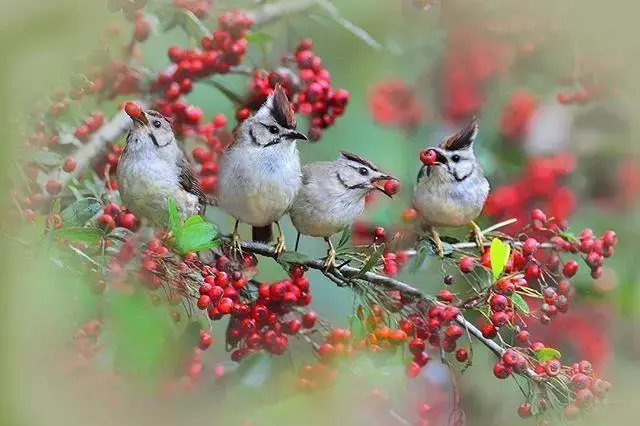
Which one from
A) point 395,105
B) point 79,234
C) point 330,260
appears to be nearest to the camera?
point 79,234

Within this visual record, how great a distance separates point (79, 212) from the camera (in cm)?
98

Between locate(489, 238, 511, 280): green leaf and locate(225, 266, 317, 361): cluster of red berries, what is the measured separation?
0.21m

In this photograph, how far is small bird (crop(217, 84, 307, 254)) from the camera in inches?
39.6

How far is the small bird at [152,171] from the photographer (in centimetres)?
99

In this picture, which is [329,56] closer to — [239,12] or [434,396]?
[239,12]

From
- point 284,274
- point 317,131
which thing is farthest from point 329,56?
point 284,274

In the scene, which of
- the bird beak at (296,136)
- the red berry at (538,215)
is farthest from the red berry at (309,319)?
the red berry at (538,215)

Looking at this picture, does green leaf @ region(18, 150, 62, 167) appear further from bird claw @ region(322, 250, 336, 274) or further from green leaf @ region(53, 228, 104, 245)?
bird claw @ region(322, 250, 336, 274)

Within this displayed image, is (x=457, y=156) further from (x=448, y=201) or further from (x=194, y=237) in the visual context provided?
(x=194, y=237)

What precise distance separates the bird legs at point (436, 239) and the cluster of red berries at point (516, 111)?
190 mm

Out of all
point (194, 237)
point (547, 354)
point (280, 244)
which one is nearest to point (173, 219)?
point (194, 237)

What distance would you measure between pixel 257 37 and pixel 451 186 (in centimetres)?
28

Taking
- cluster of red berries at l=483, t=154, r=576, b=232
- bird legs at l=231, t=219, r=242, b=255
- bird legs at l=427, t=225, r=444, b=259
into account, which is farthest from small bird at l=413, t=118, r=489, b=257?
bird legs at l=231, t=219, r=242, b=255

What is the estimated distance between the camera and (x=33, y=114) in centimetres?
101
